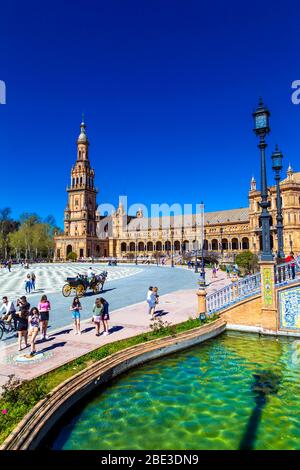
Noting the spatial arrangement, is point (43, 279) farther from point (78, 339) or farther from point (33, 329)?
point (33, 329)

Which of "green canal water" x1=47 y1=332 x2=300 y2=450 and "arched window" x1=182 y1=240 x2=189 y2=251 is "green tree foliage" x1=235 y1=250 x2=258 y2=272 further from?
"arched window" x1=182 y1=240 x2=189 y2=251

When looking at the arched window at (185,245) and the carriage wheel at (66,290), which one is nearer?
the carriage wheel at (66,290)

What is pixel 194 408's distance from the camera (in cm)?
653

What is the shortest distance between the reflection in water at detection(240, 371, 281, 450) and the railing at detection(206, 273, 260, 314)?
171 inches

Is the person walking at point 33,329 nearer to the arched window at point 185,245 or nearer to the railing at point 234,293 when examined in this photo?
the railing at point 234,293

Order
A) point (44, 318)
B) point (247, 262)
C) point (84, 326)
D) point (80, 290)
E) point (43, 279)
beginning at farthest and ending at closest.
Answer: point (43, 279), point (247, 262), point (80, 290), point (84, 326), point (44, 318)

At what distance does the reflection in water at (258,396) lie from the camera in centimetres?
550

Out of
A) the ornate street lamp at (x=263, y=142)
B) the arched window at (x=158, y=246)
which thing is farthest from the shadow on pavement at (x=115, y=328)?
the arched window at (x=158, y=246)

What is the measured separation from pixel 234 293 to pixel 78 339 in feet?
21.3

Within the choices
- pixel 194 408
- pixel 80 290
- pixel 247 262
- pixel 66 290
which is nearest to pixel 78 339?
pixel 194 408

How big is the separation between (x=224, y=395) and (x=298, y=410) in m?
1.54

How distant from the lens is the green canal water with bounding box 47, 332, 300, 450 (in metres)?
5.46
